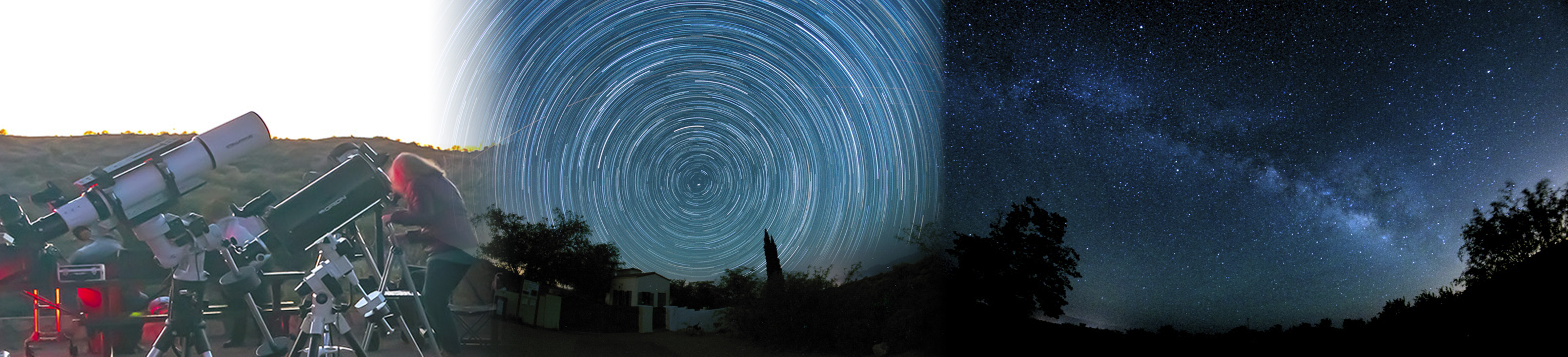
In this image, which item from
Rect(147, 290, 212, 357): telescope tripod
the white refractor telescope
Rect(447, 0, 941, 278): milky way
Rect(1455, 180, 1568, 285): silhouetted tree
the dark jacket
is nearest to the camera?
the white refractor telescope

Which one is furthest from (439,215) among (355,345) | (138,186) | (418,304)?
(138,186)

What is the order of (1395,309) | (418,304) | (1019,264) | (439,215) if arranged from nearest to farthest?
(439,215) → (418,304) → (1395,309) → (1019,264)

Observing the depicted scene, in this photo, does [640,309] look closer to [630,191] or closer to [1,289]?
[630,191]

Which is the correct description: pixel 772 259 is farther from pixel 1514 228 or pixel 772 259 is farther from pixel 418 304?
pixel 1514 228

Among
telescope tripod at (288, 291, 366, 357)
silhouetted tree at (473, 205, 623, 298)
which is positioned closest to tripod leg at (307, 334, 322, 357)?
telescope tripod at (288, 291, 366, 357)

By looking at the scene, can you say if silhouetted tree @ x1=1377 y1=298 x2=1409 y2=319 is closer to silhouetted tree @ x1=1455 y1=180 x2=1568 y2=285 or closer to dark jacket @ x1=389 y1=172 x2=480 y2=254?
silhouetted tree @ x1=1455 y1=180 x2=1568 y2=285

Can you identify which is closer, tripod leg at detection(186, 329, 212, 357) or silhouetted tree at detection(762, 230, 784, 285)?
tripod leg at detection(186, 329, 212, 357)
